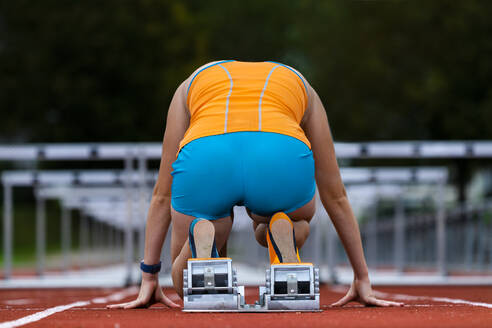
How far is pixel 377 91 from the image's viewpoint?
36.2 metres

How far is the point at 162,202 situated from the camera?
4582 millimetres

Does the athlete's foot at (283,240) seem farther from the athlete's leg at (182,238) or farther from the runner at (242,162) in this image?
the athlete's leg at (182,238)

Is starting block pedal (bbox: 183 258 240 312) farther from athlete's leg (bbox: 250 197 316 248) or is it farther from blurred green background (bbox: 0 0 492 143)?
blurred green background (bbox: 0 0 492 143)

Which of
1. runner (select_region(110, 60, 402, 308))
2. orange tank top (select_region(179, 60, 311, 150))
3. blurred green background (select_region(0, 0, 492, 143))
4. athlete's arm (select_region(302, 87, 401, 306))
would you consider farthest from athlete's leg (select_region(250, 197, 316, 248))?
blurred green background (select_region(0, 0, 492, 143))

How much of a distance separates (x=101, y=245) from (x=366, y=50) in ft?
38.9

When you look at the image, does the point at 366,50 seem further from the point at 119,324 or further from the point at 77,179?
the point at 119,324

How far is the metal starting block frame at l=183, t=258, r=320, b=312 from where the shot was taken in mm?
3867

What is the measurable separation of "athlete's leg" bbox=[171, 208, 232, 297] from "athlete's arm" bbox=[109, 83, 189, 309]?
Answer: 29 cm

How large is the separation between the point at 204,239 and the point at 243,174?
291 millimetres

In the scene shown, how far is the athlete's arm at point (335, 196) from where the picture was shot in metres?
4.49

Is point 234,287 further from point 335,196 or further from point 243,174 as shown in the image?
point 335,196

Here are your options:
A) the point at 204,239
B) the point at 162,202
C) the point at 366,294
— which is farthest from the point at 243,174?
the point at 366,294

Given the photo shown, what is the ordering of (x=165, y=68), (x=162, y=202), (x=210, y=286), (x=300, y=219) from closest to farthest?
(x=210, y=286)
(x=300, y=219)
(x=162, y=202)
(x=165, y=68)

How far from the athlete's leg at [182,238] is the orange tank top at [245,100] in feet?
0.97
